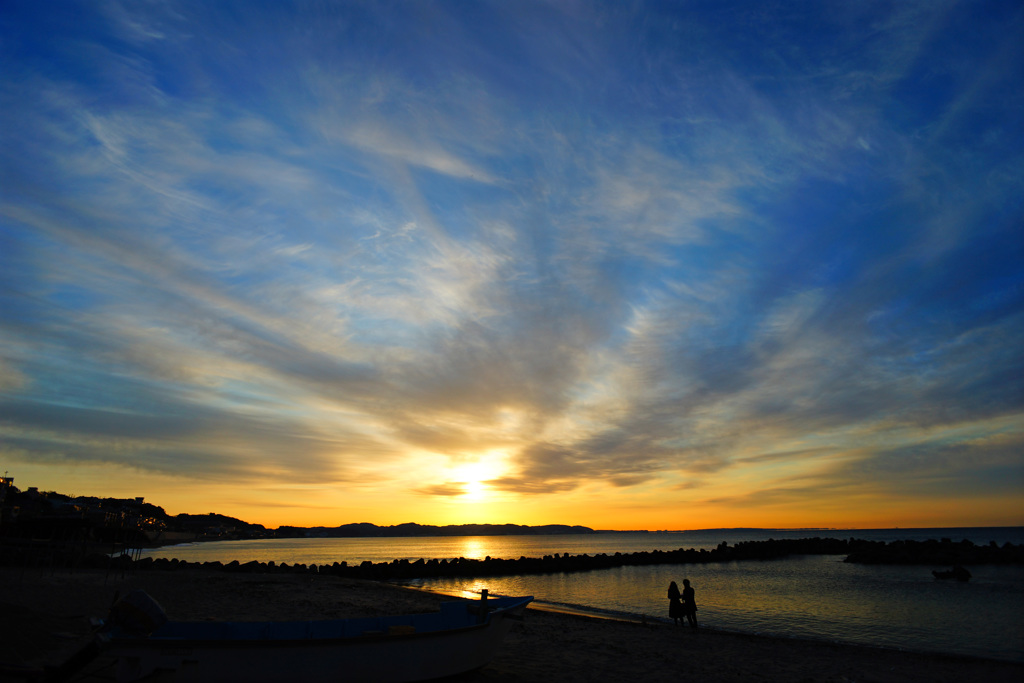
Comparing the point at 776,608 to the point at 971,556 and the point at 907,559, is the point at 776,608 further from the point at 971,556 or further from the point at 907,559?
the point at 971,556

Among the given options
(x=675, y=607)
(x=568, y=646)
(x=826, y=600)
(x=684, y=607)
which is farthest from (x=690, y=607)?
(x=826, y=600)

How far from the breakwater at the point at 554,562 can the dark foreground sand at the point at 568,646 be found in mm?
18838

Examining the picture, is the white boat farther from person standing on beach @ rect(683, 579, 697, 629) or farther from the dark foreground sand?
person standing on beach @ rect(683, 579, 697, 629)

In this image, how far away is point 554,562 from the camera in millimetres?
54094

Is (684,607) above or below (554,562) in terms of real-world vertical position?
above

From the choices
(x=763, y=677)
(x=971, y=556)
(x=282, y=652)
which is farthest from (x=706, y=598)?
(x=971, y=556)

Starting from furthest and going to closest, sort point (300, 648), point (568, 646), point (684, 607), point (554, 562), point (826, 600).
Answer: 1. point (554, 562)
2. point (826, 600)
3. point (684, 607)
4. point (568, 646)
5. point (300, 648)

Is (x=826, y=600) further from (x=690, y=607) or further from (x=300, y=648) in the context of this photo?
(x=300, y=648)

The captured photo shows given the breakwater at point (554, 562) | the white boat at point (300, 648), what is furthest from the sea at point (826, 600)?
the white boat at point (300, 648)

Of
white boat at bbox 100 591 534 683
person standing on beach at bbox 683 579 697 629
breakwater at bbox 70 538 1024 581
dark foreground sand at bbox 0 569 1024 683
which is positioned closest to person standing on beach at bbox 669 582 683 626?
person standing on beach at bbox 683 579 697 629

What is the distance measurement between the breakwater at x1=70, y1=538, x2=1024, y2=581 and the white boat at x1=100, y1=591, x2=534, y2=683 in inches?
1338

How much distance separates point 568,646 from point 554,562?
4009cm

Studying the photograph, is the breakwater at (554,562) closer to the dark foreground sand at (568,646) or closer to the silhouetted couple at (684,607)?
the dark foreground sand at (568,646)

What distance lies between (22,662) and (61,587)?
18530 mm
